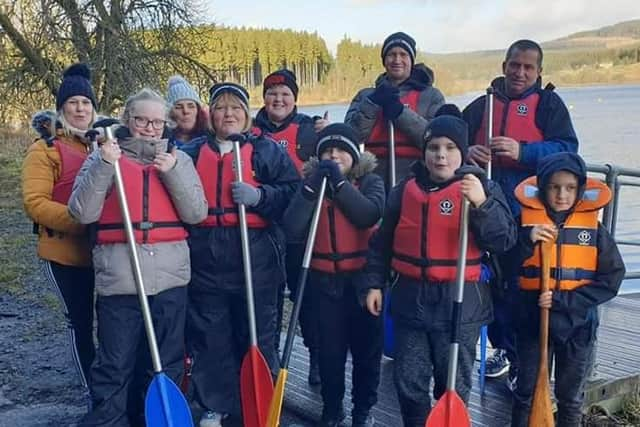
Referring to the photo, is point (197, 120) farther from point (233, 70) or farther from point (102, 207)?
point (233, 70)

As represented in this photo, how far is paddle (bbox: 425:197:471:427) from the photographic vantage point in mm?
3043

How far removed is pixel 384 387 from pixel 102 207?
2.02 metres

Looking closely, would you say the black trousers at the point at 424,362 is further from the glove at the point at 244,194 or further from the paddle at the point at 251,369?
the glove at the point at 244,194

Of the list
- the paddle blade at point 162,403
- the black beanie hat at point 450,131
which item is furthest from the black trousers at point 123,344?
the black beanie hat at point 450,131

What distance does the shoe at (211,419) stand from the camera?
3730 millimetres

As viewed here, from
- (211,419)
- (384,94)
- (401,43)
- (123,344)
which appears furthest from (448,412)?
(401,43)

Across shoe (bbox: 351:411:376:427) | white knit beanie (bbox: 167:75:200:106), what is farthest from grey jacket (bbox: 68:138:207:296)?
shoe (bbox: 351:411:376:427)

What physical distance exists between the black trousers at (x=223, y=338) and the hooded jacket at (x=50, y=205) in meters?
0.65

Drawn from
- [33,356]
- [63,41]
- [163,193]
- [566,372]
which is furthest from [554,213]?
[63,41]

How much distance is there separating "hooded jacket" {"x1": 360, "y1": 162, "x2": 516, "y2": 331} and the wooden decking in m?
0.83

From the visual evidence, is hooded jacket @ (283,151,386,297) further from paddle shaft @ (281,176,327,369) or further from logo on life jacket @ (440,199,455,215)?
logo on life jacket @ (440,199,455,215)

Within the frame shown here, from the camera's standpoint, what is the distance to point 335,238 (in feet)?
11.6

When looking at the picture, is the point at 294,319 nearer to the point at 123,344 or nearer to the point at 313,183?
the point at 313,183

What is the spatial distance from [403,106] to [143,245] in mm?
1676
